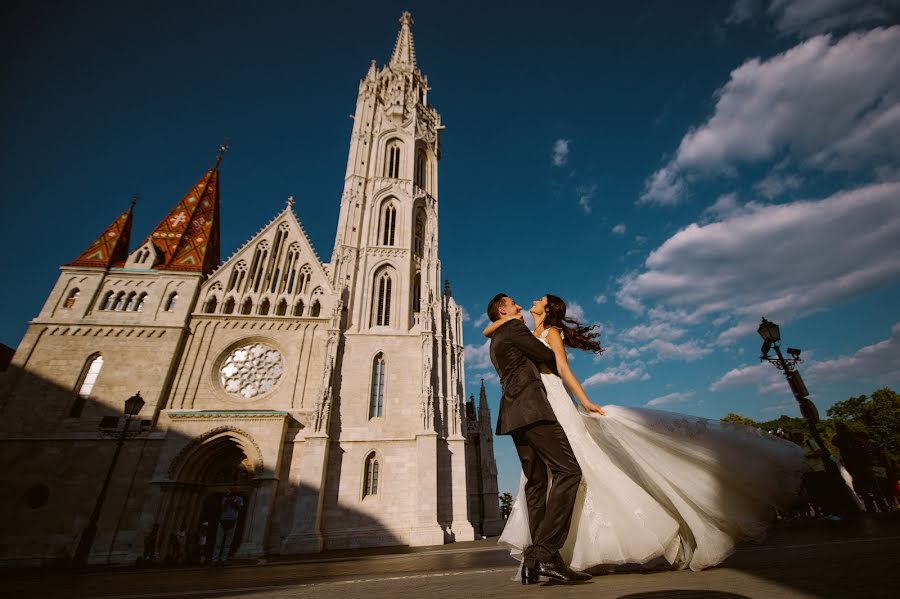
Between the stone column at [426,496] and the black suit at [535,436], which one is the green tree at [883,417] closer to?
the stone column at [426,496]

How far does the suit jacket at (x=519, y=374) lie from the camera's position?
250 centimetres

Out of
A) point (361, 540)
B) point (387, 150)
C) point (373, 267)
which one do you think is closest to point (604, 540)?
point (361, 540)

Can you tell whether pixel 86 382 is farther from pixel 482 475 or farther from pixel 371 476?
pixel 482 475

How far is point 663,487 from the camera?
2.68 metres

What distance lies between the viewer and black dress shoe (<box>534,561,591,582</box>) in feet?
6.99

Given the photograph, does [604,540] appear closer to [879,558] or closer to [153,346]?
[879,558]

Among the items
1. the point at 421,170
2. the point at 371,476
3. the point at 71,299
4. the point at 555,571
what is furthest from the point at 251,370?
the point at 555,571

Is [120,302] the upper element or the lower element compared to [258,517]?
upper

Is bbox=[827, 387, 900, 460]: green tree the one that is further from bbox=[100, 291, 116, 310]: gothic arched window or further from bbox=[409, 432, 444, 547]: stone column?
bbox=[100, 291, 116, 310]: gothic arched window

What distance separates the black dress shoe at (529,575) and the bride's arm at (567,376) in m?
1.19

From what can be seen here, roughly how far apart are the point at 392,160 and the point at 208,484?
19.1 metres

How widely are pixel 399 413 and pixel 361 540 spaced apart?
4627mm

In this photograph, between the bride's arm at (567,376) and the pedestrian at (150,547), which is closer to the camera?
the bride's arm at (567,376)

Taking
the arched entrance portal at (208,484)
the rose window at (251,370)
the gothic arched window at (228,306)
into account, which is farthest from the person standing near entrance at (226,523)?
the gothic arched window at (228,306)
